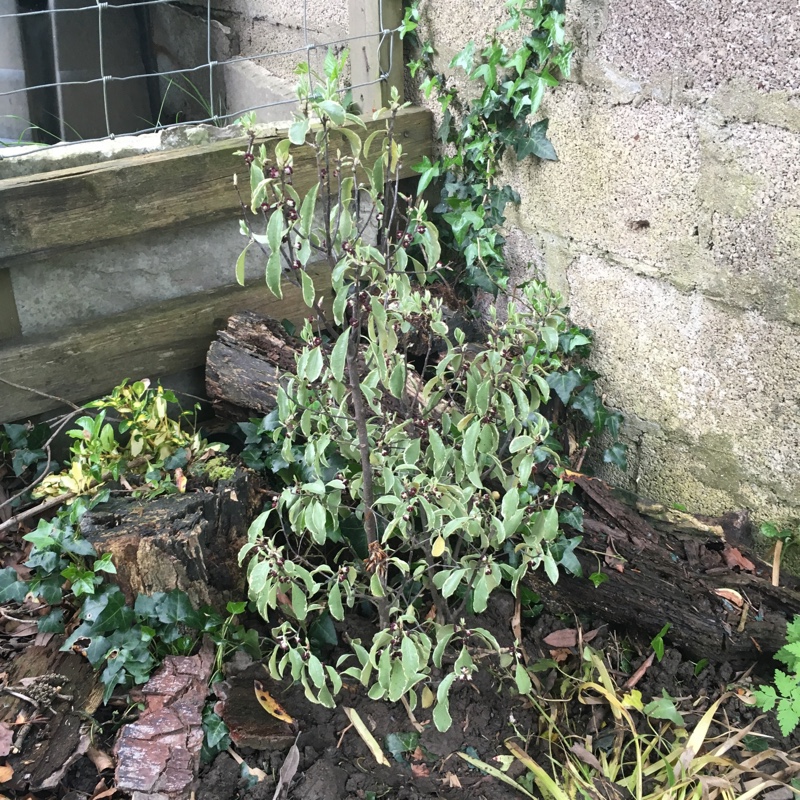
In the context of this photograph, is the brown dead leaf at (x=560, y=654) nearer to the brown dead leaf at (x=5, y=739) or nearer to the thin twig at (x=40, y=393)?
the brown dead leaf at (x=5, y=739)

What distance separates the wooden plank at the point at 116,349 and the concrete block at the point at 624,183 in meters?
1.12

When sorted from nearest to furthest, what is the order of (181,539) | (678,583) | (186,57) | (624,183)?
1. (181,539)
2. (678,583)
3. (624,183)
4. (186,57)

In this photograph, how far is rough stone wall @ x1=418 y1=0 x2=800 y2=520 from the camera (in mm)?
2092

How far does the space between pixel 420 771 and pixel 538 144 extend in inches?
75.9

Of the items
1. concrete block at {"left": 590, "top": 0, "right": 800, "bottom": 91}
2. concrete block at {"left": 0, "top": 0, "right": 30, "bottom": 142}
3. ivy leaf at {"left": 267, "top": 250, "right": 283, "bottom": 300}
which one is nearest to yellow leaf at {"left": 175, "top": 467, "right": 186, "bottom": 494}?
ivy leaf at {"left": 267, "top": 250, "right": 283, "bottom": 300}

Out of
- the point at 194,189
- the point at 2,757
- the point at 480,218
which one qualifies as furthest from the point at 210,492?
the point at 480,218

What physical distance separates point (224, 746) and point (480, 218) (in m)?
1.91

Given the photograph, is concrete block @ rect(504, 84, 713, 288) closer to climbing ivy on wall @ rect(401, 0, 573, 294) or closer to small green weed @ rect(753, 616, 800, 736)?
climbing ivy on wall @ rect(401, 0, 573, 294)

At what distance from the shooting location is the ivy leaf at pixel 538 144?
8.75ft

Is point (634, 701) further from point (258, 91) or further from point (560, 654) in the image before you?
point (258, 91)

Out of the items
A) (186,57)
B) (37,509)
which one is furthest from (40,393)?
(186,57)

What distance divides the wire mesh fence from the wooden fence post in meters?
0.38

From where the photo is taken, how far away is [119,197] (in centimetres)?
262

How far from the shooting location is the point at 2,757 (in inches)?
76.7
